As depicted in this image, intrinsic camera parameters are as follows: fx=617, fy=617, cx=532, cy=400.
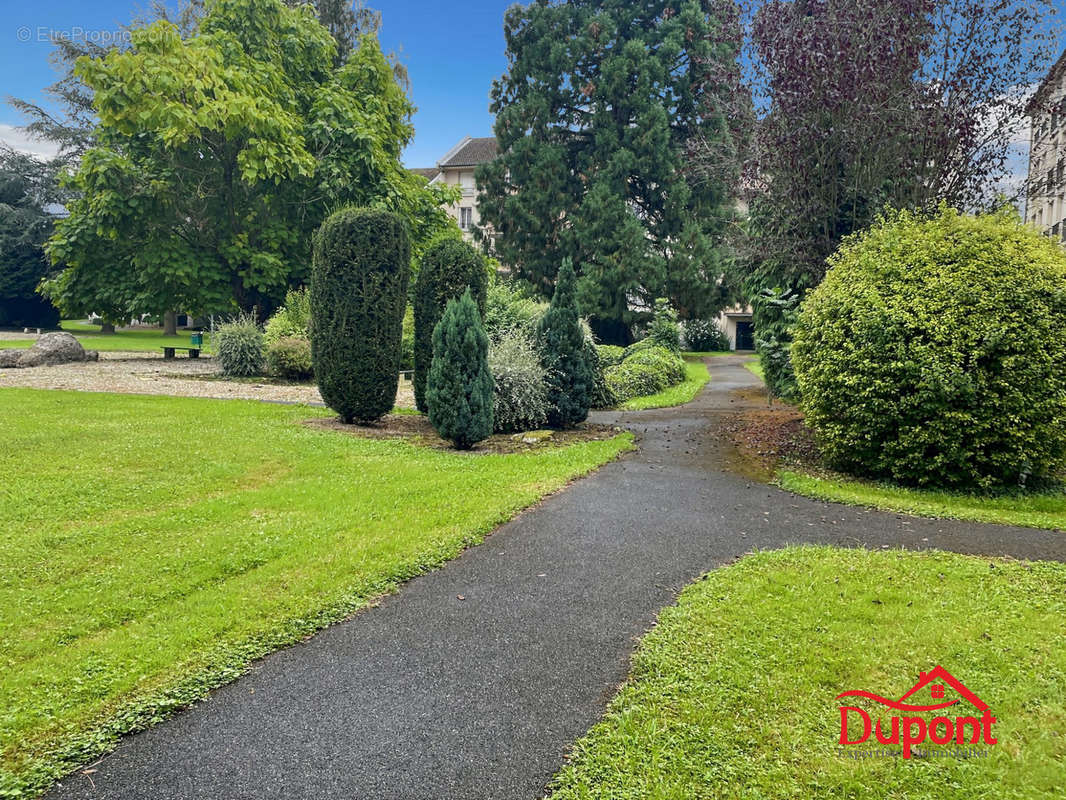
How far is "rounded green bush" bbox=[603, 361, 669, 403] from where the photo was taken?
45.8ft

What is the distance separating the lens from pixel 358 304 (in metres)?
8.62

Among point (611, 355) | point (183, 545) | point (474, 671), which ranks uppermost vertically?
point (611, 355)

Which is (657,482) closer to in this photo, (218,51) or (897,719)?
(897,719)

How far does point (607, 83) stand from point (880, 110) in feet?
66.2

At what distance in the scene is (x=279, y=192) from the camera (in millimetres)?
19938

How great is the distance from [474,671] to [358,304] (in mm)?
6671

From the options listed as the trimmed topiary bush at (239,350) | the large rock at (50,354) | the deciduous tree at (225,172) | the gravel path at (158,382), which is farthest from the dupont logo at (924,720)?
the large rock at (50,354)

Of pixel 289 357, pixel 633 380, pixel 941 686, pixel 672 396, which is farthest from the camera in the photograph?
pixel 289 357

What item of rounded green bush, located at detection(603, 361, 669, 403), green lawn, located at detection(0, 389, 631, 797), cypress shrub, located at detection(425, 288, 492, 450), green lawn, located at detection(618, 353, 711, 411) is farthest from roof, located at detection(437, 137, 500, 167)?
green lawn, located at detection(0, 389, 631, 797)

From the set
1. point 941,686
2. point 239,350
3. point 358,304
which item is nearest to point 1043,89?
point 941,686

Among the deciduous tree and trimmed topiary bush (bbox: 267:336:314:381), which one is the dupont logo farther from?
the deciduous tree

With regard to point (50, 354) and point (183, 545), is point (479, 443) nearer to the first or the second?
point (183, 545)

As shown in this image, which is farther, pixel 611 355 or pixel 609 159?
pixel 609 159

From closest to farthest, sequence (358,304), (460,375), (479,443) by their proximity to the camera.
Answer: (460,375), (479,443), (358,304)
